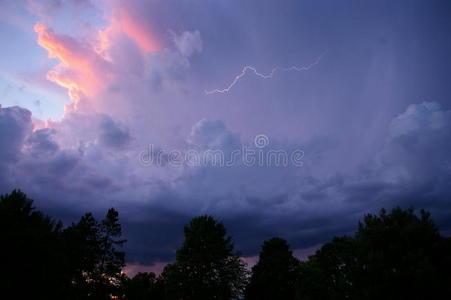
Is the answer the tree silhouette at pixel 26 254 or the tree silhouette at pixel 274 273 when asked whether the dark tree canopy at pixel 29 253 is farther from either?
the tree silhouette at pixel 274 273

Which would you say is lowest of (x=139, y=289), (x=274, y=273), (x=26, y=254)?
(x=139, y=289)

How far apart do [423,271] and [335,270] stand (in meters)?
41.0

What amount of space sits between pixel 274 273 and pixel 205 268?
21373 millimetres

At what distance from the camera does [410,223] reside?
1922 centimetres

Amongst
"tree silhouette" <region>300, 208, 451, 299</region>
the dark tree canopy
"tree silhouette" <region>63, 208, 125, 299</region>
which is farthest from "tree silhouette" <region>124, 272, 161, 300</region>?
"tree silhouette" <region>300, 208, 451, 299</region>

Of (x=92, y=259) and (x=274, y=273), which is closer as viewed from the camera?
(x=92, y=259)

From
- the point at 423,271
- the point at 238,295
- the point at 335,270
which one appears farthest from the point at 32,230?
the point at 335,270

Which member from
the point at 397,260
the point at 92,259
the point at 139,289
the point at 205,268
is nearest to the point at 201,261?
the point at 205,268

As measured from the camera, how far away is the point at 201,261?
44969 millimetres

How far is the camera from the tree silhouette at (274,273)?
59188mm

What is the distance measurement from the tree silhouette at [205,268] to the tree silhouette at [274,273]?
53.4ft

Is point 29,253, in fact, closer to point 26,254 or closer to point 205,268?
point 26,254

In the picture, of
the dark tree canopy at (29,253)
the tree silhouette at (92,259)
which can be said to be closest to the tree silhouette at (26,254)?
the dark tree canopy at (29,253)

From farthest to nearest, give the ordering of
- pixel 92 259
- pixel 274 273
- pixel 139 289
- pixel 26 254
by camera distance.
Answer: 1. pixel 139 289
2. pixel 274 273
3. pixel 92 259
4. pixel 26 254
